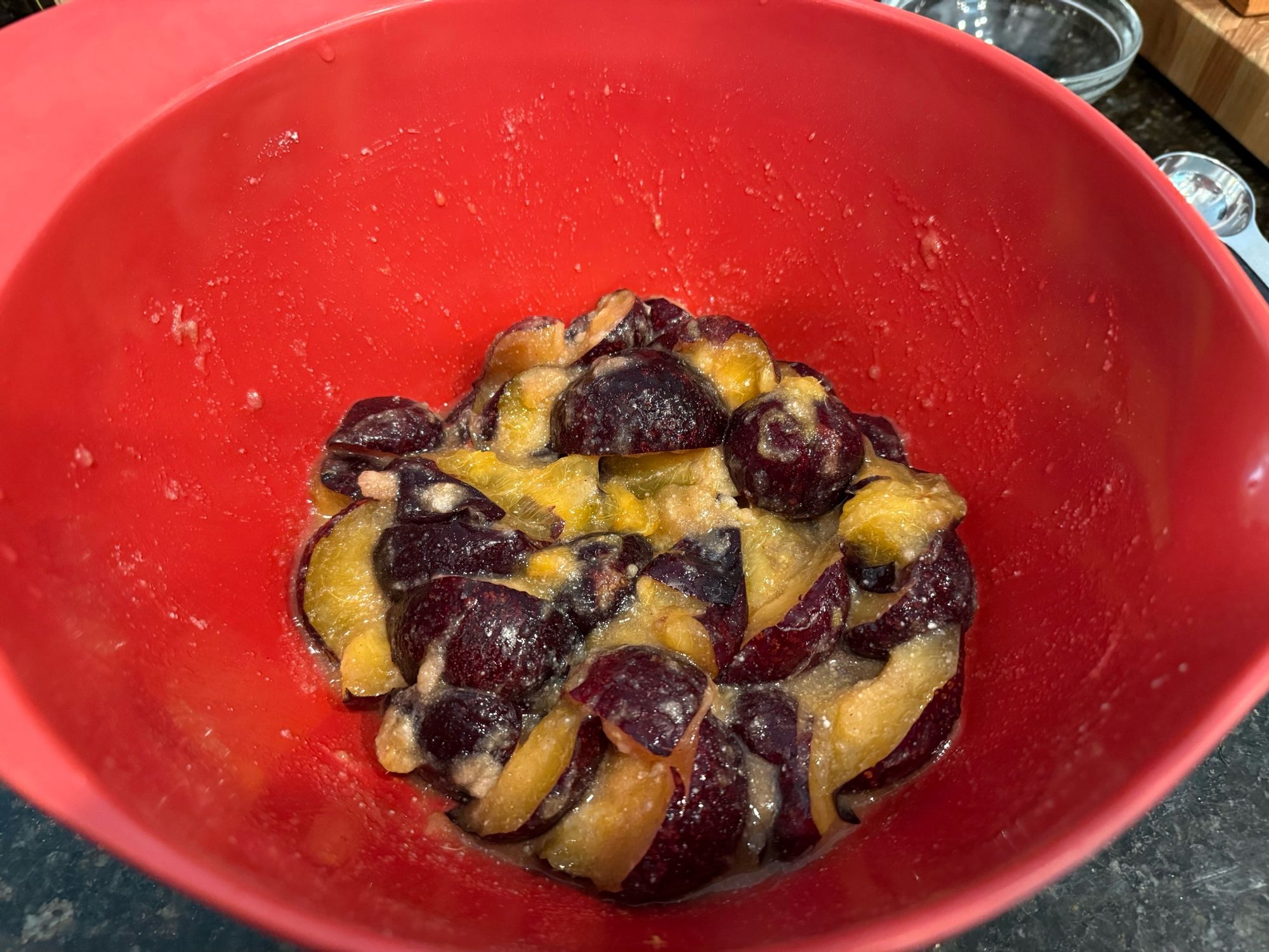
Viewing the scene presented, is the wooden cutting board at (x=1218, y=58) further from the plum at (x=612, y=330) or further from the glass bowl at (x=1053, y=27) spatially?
the plum at (x=612, y=330)

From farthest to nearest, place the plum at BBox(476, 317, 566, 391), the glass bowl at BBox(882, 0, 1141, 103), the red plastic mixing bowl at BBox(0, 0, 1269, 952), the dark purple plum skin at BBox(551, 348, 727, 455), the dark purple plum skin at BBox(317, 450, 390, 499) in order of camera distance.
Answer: the glass bowl at BBox(882, 0, 1141, 103)
the plum at BBox(476, 317, 566, 391)
the dark purple plum skin at BBox(317, 450, 390, 499)
the dark purple plum skin at BBox(551, 348, 727, 455)
the red plastic mixing bowl at BBox(0, 0, 1269, 952)

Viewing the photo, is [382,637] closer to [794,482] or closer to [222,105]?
[794,482]

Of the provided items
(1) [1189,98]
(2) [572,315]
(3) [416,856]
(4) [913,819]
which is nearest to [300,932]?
(3) [416,856]

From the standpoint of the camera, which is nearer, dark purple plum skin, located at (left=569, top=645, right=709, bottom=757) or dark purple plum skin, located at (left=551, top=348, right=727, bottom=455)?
dark purple plum skin, located at (left=569, top=645, right=709, bottom=757)

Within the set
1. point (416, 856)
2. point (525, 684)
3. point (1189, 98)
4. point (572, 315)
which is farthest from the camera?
point (1189, 98)

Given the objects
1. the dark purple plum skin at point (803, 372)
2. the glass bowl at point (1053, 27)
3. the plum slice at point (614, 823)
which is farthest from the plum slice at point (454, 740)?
the glass bowl at point (1053, 27)

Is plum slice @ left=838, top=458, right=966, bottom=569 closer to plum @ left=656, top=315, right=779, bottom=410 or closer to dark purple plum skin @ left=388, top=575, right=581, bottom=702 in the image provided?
plum @ left=656, top=315, right=779, bottom=410

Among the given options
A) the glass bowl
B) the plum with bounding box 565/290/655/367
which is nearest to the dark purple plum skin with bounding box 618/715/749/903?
the plum with bounding box 565/290/655/367

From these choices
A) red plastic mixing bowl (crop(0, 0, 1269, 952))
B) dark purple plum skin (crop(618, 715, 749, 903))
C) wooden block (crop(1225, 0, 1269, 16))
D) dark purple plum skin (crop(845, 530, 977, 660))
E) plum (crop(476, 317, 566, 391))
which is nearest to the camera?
red plastic mixing bowl (crop(0, 0, 1269, 952))
